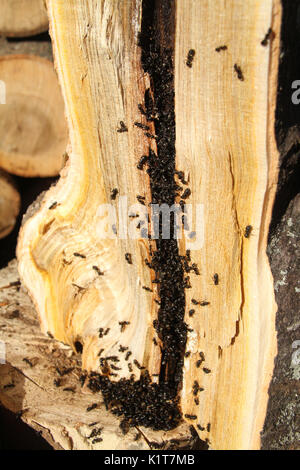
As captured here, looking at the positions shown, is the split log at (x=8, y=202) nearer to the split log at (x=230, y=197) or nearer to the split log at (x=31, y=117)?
the split log at (x=31, y=117)

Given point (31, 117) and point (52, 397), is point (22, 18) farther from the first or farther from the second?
point (52, 397)

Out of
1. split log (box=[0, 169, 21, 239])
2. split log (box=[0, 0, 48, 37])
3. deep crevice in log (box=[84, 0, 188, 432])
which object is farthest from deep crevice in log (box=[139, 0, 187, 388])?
split log (box=[0, 169, 21, 239])

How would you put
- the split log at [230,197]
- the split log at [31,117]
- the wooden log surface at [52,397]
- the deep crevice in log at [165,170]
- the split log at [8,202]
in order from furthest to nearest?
1. the split log at [8,202]
2. the split log at [31,117]
3. the wooden log surface at [52,397]
4. the deep crevice in log at [165,170]
5. the split log at [230,197]

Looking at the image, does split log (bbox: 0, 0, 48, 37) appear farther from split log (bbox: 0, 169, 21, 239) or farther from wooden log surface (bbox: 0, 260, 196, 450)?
wooden log surface (bbox: 0, 260, 196, 450)

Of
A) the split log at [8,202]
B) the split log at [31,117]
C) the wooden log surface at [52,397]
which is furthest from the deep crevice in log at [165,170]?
the split log at [8,202]

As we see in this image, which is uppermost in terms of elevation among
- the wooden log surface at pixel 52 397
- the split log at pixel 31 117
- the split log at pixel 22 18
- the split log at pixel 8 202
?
the split log at pixel 22 18

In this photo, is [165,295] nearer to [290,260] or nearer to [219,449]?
[290,260]
